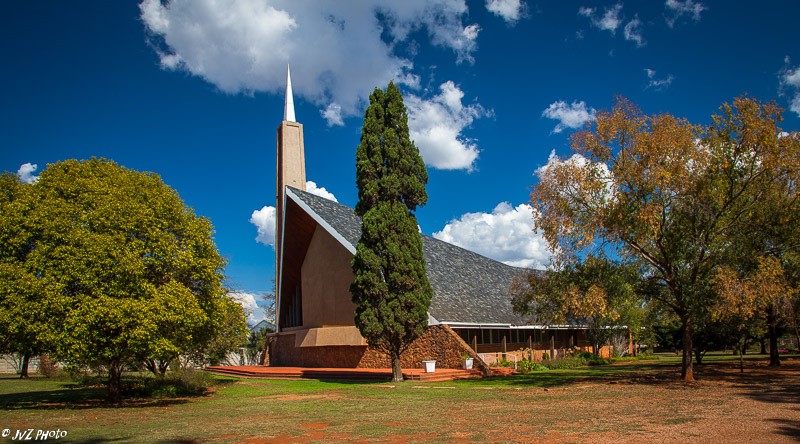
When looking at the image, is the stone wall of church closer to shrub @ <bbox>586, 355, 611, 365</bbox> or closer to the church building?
the church building

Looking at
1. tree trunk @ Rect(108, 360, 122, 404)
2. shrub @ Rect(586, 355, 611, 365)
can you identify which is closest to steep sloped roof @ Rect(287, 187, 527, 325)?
shrub @ Rect(586, 355, 611, 365)

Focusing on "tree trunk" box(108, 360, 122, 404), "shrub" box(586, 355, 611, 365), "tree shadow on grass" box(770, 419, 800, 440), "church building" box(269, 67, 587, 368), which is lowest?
"shrub" box(586, 355, 611, 365)

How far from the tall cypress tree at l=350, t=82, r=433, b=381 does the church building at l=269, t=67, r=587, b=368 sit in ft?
12.4

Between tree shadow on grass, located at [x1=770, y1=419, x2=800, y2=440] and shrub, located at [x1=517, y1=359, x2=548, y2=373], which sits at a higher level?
tree shadow on grass, located at [x1=770, y1=419, x2=800, y2=440]

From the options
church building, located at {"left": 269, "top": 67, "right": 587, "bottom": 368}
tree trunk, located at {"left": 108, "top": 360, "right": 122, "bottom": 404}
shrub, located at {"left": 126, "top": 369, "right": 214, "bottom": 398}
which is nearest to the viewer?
tree trunk, located at {"left": 108, "top": 360, "right": 122, "bottom": 404}

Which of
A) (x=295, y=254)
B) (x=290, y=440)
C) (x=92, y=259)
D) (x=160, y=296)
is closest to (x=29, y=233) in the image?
(x=92, y=259)

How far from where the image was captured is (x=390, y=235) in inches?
807

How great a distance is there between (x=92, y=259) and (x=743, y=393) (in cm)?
1633

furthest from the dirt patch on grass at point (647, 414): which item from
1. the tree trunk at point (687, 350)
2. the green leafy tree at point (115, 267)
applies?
the green leafy tree at point (115, 267)

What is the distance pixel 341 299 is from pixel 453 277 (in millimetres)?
6925

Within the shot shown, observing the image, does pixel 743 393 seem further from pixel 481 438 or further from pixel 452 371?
pixel 452 371

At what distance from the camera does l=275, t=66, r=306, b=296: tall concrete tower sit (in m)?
34.5

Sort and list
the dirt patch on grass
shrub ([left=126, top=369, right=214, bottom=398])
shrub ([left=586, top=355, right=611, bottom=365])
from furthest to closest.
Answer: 1. shrub ([left=586, top=355, right=611, bottom=365])
2. shrub ([left=126, top=369, right=214, bottom=398])
3. the dirt patch on grass

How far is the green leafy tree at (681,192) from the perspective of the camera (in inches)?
652
